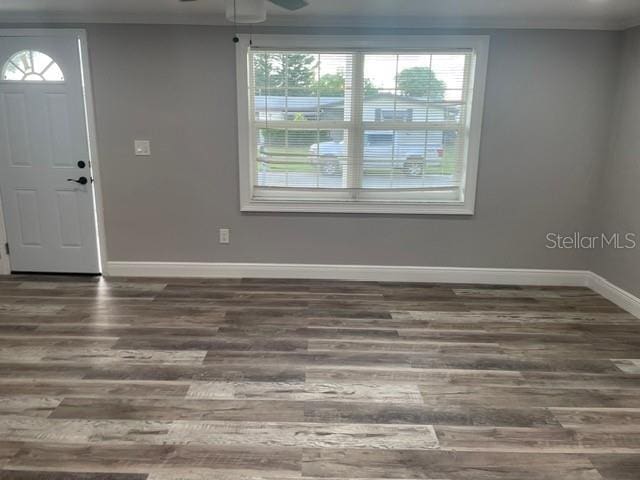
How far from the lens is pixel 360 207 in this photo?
3.96 metres

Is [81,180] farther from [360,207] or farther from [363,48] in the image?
[363,48]

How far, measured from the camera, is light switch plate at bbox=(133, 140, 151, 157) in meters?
3.85

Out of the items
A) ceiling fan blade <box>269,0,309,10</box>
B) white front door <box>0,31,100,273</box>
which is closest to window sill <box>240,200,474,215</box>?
white front door <box>0,31,100,273</box>

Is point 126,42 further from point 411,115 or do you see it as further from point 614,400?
point 614,400

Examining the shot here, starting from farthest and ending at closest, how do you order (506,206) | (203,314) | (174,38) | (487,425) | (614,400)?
(506,206), (174,38), (203,314), (614,400), (487,425)

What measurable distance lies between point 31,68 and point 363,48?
110 inches

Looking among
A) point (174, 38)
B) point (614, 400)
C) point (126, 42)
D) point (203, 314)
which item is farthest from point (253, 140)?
point (614, 400)

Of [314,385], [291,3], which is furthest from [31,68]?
[314,385]

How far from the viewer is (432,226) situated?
3.99 m

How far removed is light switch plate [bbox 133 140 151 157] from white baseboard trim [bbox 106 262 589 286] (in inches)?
39.5

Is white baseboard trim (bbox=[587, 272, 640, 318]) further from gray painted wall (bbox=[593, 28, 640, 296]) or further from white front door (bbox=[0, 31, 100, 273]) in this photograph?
white front door (bbox=[0, 31, 100, 273])

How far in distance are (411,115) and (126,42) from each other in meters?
2.46

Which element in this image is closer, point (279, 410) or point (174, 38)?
point (279, 410)

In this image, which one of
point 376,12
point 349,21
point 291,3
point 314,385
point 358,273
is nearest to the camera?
point 291,3
